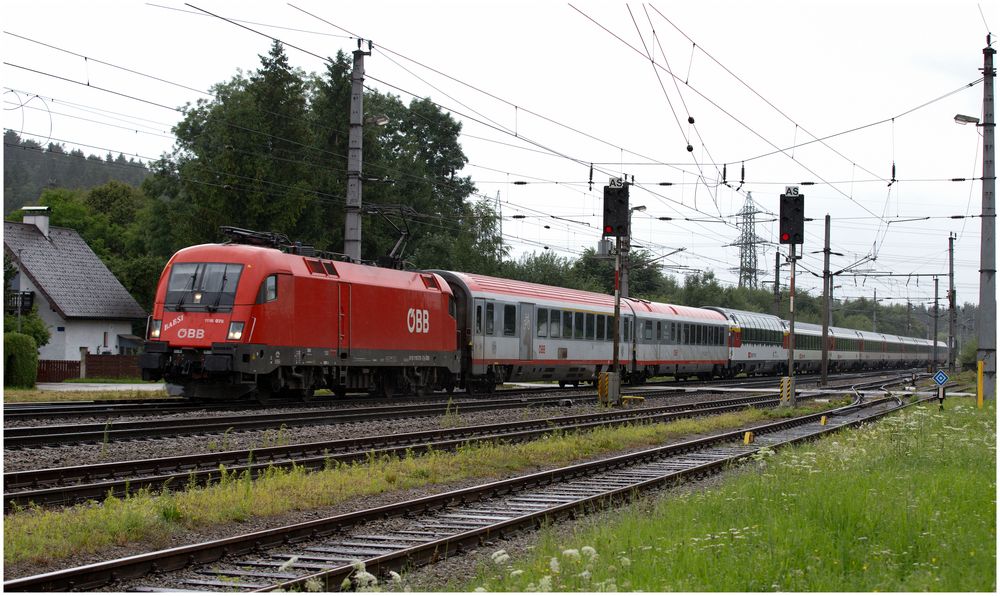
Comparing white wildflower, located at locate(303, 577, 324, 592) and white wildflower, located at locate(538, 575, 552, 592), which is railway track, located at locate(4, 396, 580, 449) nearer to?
white wildflower, located at locate(303, 577, 324, 592)

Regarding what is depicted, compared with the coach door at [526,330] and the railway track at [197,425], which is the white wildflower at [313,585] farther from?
the coach door at [526,330]

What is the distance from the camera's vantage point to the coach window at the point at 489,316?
100 ft

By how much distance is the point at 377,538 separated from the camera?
9.79 m

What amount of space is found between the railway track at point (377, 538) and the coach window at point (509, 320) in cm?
1567

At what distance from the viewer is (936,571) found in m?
7.40

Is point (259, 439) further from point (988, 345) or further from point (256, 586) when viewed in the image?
point (988, 345)

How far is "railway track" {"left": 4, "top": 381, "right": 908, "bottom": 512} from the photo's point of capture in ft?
37.3

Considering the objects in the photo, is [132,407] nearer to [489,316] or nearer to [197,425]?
[197,425]

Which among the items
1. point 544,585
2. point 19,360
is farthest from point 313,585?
point 19,360

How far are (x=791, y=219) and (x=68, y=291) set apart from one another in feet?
113

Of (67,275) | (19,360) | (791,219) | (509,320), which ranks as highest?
(791,219)

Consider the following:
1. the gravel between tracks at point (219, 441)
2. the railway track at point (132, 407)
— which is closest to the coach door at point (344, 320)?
the railway track at point (132, 407)

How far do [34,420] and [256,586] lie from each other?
12592mm

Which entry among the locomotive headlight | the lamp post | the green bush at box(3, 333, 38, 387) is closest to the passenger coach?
the locomotive headlight
